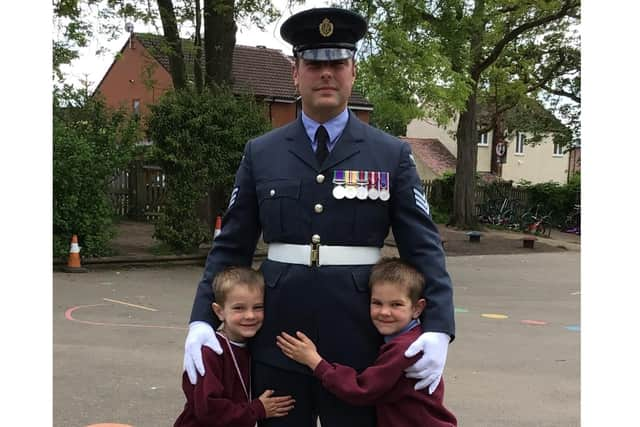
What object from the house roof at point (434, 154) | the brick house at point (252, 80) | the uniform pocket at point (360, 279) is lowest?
the uniform pocket at point (360, 279)

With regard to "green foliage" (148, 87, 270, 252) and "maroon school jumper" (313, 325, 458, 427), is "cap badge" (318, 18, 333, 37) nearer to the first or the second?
"maroon school jumper" (313, 325, 458, 427)

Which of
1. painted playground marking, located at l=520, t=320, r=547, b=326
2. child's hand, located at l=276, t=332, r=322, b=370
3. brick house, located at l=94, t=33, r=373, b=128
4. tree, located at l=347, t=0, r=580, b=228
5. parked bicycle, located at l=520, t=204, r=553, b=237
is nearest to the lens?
child's hand, located at l=276, t=332, r=322, b=370

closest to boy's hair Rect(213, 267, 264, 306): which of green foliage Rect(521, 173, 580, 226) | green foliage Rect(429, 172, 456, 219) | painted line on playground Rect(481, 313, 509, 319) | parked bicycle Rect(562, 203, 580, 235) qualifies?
painted line on playground Rect(481, 313, 509, 319)

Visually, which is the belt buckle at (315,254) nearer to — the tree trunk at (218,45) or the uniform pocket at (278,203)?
the uniform pocket at (278,203)

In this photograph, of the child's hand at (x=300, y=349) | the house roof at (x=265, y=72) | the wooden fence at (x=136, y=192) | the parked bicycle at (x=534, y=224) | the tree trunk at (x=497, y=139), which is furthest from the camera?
the tree trunk at (x=497, y=139)

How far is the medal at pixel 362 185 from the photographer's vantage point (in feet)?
8.01

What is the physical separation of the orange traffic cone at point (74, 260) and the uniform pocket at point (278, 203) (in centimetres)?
841

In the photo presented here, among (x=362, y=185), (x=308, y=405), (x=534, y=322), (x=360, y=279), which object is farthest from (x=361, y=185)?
(x=534, y=322)

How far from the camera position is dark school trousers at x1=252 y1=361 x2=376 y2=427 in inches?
94.7

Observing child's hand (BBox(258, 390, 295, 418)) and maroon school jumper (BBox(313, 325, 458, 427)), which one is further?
child's hand (BBox(258, 390, 295, 418))

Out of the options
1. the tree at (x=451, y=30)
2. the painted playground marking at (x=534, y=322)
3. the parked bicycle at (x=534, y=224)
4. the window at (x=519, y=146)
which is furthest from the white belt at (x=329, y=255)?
the window at (x=519, y=146)

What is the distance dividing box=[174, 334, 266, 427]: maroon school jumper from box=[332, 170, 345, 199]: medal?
2.26 ft

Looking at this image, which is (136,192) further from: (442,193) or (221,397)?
(221,397)

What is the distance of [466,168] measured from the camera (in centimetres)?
2005
